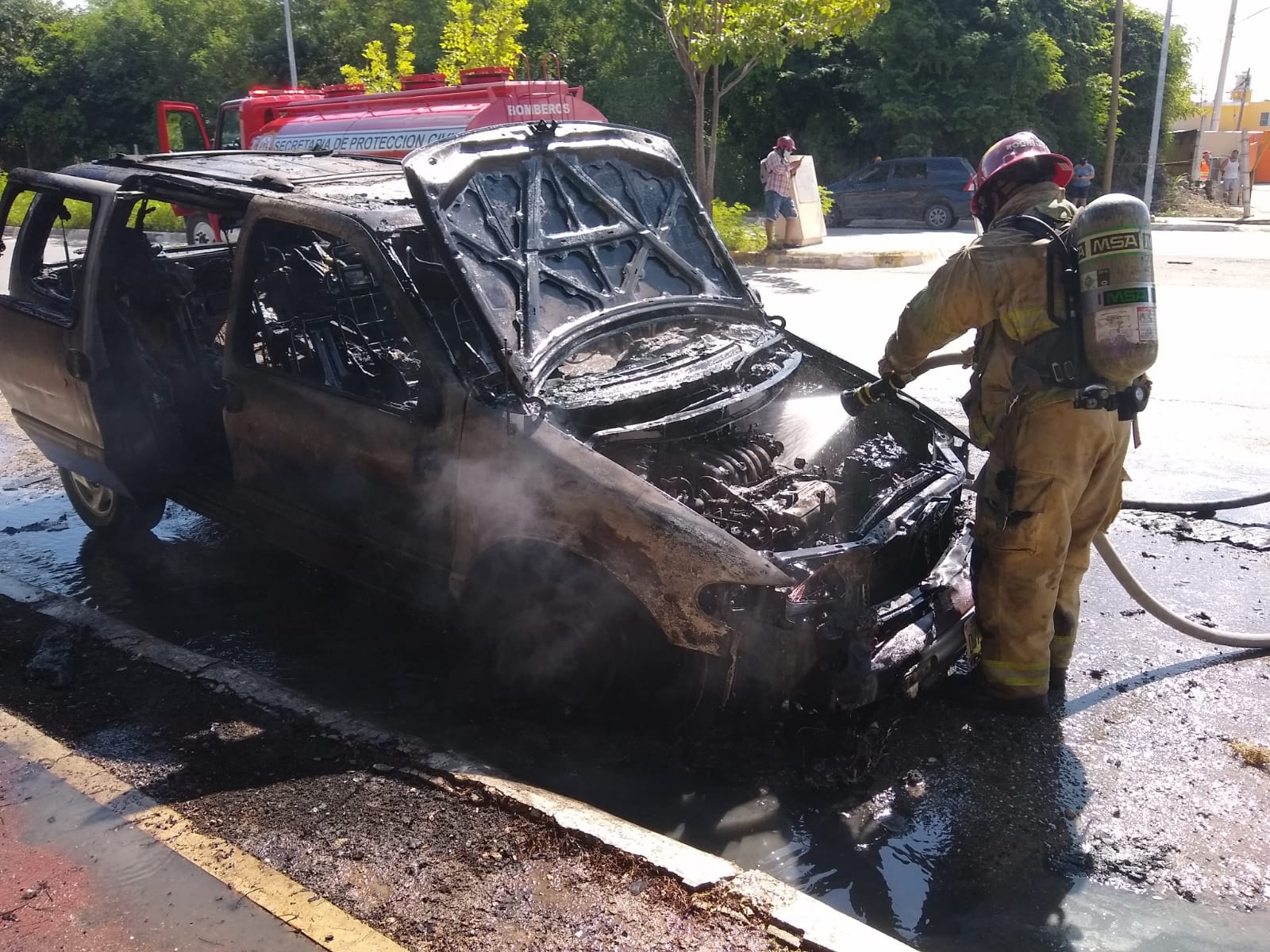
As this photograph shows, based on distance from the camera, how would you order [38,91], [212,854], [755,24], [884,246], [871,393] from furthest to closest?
[38,91] < [884,246] < [755,24] < [871,393] < [212,854]

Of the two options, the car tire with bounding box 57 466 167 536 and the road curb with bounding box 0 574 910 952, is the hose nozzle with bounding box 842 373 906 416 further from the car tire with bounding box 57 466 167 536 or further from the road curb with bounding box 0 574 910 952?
the car tire with bounding box 57 466 167 536

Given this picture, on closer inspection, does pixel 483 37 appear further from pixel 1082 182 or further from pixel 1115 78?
pixel 1115 78

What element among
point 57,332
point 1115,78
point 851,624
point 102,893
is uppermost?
point 1115,78

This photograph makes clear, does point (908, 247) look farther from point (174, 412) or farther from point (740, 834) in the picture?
point (740, 834)

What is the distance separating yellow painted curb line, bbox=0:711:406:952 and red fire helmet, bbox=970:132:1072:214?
10.2 ft

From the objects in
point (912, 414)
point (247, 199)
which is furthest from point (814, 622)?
point (247, 199)

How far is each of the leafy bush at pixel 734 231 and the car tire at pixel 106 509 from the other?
475 inches

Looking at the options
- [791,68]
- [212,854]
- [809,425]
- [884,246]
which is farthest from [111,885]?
[791,68]

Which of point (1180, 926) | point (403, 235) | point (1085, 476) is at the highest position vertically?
point (403, 235)

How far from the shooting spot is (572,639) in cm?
360

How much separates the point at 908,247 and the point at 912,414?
13052 mm

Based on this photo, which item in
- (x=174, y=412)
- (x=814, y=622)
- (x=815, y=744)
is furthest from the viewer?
(x=174, y=412)

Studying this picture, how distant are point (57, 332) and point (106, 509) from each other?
108 cm

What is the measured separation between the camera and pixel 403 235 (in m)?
3.88
